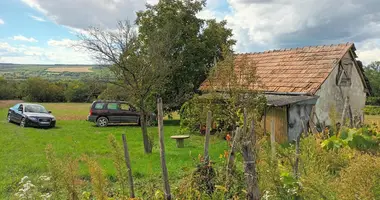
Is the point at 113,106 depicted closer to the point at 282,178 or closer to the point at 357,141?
the point at 357,141

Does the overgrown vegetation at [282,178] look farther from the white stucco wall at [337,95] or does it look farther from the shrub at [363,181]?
the white stucco wall at [337,95]

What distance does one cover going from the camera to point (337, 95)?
1538cm

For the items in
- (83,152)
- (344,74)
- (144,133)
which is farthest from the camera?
(344,74)

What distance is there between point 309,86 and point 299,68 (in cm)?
185

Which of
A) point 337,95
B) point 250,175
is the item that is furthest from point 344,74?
point 250,175

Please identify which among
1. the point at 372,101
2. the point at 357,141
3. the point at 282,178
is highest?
the point at 357,141

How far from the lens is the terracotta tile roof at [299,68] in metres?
14.2

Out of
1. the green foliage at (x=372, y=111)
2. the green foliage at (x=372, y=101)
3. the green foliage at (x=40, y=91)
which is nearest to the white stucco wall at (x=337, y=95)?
the green foliage at (x=372, y=111)

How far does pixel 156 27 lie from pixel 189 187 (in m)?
16.8

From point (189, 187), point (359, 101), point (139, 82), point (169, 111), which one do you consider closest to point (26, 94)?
point (169, 111)

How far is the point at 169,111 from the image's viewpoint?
21703 millimetres

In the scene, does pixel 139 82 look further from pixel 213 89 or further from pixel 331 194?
pixel 331 194

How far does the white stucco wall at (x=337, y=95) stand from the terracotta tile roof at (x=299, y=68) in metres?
0.54

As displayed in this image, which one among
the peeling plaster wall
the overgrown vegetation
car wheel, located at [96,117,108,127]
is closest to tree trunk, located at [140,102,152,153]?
the overgrown vegetation
